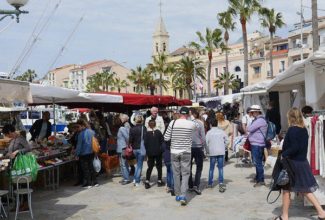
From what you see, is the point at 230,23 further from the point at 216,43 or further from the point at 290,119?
the point at 290,119

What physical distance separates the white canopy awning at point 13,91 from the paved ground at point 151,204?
2.15 meters

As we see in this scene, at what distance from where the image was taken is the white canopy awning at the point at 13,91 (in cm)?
681

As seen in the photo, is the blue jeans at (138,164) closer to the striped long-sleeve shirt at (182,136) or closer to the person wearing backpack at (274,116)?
the striped long-sleeve shirt at (182,136)

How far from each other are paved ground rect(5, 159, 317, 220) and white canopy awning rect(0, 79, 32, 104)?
2.15 meters

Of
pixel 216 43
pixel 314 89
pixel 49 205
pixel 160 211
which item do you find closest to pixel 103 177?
pixel 49 205

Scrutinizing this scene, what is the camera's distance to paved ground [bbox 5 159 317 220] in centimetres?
786

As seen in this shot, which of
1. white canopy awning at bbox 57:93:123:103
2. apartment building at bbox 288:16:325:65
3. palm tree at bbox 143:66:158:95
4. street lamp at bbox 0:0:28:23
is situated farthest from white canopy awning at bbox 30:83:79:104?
palm tree at bbox 143:66:158:95

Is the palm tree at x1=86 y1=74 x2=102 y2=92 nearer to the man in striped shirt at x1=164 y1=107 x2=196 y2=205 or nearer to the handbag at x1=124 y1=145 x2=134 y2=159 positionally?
the handbag at x1=124 y1=145 x2=134 y2=159

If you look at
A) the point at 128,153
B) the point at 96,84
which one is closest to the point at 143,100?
the point at 128,153

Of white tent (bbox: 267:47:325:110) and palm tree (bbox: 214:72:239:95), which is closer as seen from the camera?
white tent (bbox: 267:47:325:110)

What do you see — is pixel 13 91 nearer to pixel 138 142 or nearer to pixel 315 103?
pixel 138 142

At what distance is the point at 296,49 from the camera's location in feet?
205

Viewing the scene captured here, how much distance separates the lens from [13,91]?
7027mm

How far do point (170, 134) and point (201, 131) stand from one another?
0.83 meters
